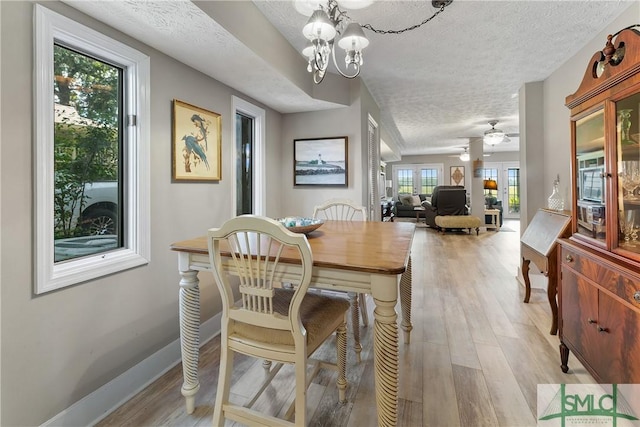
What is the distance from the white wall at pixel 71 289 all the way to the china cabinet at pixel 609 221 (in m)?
2.48

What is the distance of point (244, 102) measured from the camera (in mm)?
2891

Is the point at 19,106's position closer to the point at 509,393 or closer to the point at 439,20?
the point at 439,20

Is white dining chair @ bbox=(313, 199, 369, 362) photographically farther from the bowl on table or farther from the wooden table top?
the bowl on table

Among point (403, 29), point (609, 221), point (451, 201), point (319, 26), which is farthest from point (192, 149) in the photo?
point (451, 201)

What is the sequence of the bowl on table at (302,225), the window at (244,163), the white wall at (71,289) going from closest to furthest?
the white wall at (71,289) → the bowl on table at (302,225) → the window at (244,163)

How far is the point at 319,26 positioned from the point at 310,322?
144cm

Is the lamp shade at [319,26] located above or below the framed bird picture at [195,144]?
above

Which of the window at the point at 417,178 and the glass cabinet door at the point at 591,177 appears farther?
the window at the point at 417,178

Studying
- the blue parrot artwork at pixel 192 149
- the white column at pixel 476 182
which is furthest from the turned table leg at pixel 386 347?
the white column at pixel 476 182

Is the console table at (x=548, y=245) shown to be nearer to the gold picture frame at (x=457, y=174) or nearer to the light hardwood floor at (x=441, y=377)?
the light hardwood floor at (x=441, y=377)

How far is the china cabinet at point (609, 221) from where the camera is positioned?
4.28ft

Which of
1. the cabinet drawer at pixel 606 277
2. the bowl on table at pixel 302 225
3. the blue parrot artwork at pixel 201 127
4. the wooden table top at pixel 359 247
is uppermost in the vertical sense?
the blue parrot artwork at pixel 201 127

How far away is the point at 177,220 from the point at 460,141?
7.94 metres

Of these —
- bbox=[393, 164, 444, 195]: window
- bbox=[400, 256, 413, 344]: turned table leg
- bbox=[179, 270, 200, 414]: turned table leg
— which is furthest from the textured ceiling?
bbox=[393, 164, 444, 195]: window
